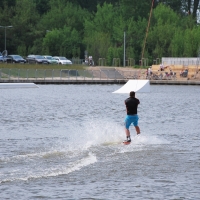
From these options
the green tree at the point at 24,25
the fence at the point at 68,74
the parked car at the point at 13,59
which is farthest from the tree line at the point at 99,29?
the fence at the point at 68,74

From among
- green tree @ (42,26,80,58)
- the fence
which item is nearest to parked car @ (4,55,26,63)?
green tree @ (42,26,80,58)

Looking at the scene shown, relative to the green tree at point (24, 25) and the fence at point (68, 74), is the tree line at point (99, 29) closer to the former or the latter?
the green tree at point (24, 25)

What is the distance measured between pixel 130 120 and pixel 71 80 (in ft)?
197

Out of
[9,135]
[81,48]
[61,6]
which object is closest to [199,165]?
[9,135]

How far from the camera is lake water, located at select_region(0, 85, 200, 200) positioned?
19672 mm

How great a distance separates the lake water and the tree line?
199ft

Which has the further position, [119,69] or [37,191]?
[119,69]

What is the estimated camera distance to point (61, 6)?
13188 centimetres

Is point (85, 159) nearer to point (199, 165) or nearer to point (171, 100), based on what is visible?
point (199, 165)

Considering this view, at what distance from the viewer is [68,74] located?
88750 mm

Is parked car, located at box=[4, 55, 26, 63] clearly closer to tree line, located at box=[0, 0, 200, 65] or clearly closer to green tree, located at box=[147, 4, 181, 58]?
tree line, located at box=[0, 0, 200, 65]

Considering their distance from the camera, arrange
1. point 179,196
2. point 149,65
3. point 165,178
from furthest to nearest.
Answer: point 149,65, point 165,178, point 179,196

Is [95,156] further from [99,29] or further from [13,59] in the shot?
[99,29]

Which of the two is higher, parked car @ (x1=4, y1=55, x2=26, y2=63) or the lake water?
parked car @ (x1=4, y1=55, x2=26, y2=63)
